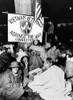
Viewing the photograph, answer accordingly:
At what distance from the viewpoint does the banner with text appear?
23.2 feet

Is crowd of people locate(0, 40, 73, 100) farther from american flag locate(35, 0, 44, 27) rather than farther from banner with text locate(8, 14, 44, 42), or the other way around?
american flag locate(35, 0, 44, 27)

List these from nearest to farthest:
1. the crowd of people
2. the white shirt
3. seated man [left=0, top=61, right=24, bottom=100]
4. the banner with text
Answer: seated man [left=0, top=61, right=24, bottom=100] → the crowd of people → the white shirt → the banner with text

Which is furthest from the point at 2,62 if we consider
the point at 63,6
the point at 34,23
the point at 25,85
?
the point at 63,6

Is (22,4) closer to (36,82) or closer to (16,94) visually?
(36,82)

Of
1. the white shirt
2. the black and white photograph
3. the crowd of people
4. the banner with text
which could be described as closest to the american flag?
the black and white photograph

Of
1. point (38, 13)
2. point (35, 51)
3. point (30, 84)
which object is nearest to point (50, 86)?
point (30, 84)

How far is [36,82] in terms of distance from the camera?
14.9 feet

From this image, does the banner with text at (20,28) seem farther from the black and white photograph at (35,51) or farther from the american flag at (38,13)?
the american flag at (38,13)

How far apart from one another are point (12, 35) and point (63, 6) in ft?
8.96

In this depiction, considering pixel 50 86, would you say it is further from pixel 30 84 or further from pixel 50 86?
pixel 30 84

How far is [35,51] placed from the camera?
6.68m

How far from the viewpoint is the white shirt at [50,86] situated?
4395mm

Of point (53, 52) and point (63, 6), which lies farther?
point (63, 6)

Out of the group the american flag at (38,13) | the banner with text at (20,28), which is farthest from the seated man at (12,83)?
the american flag at (38,13)
